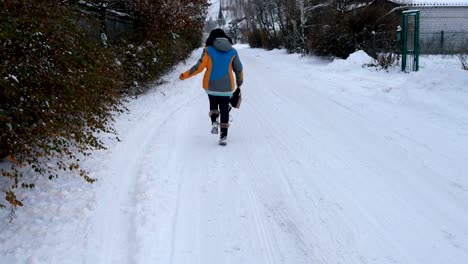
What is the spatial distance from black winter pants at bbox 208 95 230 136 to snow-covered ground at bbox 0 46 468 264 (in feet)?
1.10

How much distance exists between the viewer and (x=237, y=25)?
2977 inches

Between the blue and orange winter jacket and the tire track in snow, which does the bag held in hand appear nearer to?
the blue and orange winter jacket

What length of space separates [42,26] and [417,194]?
13.6 ft

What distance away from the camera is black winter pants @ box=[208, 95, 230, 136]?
6668 millimetres

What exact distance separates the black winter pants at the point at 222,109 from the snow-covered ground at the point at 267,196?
33 centimetres

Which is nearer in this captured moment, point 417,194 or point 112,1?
point 417,194

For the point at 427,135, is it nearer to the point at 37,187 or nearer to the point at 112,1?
the point at 37,187

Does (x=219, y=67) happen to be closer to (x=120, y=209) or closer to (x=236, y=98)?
(x=236, y=98)

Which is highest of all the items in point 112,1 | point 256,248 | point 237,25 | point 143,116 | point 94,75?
point 237,25

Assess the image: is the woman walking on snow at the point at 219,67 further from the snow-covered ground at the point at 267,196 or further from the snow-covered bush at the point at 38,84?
the snow-covered bush at the point at 38,84

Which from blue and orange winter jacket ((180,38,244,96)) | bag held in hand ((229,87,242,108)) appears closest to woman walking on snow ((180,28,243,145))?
blue and orange winter jacket ((180,38,244,96))

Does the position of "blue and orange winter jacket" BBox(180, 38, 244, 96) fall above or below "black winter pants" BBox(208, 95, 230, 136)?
above

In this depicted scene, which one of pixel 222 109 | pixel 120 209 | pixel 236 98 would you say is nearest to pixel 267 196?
pixel 120 209

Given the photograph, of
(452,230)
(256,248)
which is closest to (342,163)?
(452,230)
